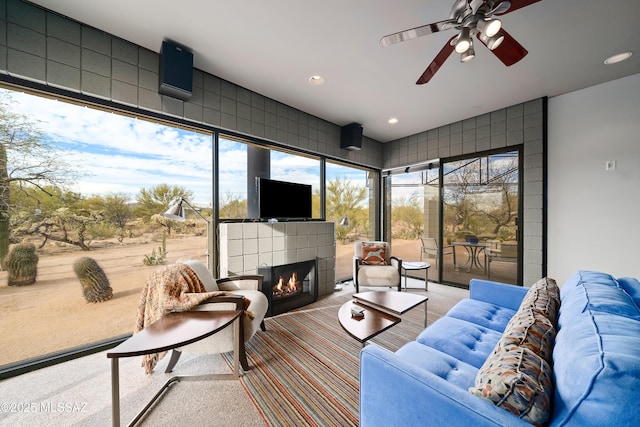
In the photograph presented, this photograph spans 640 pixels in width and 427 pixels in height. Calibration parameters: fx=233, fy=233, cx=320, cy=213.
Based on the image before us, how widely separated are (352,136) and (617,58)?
2.98 m

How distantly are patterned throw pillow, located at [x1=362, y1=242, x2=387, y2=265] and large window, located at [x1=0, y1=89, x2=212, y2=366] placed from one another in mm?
2595

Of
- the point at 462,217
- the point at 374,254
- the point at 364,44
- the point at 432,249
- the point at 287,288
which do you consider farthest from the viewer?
the point at 432,249

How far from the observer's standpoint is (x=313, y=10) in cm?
184

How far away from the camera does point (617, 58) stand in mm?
2367

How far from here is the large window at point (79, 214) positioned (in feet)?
5.94

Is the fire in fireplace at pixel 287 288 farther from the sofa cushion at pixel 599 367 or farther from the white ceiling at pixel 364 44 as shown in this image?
the sofa cushion at pixel 599 367

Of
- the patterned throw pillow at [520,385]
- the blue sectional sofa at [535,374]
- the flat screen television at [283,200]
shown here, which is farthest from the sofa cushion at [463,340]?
the flat screen television at [283,200]

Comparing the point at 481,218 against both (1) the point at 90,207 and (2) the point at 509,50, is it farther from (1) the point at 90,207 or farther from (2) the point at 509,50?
(1) the point at 90,207

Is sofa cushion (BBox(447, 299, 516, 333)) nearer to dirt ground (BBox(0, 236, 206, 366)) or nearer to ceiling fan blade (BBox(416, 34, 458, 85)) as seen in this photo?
ceiling fan blade (BBox(416, 34, 458, 85))

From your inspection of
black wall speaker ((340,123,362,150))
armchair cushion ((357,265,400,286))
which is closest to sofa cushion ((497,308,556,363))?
armchair cushion ((357,265,400,286))

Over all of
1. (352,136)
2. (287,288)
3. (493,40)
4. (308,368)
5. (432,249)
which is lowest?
(308,368)

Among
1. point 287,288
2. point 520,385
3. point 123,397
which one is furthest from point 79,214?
point 520,385

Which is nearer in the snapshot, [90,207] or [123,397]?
[123,397]

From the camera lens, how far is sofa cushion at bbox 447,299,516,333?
1.76 meters
